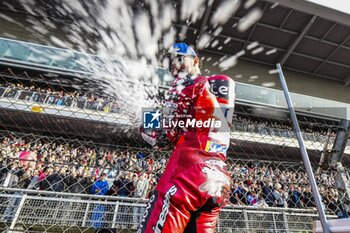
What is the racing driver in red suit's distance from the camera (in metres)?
1.29

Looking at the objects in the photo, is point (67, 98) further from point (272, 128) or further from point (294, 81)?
point (294, 81)

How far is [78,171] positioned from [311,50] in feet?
32.4

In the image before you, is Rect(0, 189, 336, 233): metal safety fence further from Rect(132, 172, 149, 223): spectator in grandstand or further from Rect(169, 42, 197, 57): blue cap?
Rect(169, 42, 197, 57): blue cap

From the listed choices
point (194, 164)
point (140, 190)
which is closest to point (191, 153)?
point (194, 164)

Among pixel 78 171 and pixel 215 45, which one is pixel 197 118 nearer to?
pixel 78 171

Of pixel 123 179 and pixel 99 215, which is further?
pixel 123 179

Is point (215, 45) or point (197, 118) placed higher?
point (215, 45)

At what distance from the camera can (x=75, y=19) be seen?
8812 millimetres

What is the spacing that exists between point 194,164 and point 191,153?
0.09 meters

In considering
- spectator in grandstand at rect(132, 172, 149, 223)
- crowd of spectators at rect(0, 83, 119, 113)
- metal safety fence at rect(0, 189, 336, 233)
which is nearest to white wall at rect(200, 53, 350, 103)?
crowd of spectators at rect(0, 83, 119, 113)

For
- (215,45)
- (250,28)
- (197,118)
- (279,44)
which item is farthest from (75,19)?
(197,118)

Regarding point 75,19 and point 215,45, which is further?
point 215,45

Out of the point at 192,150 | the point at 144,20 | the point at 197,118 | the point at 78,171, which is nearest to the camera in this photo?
the point at 192,150

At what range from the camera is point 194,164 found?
4.58ft
